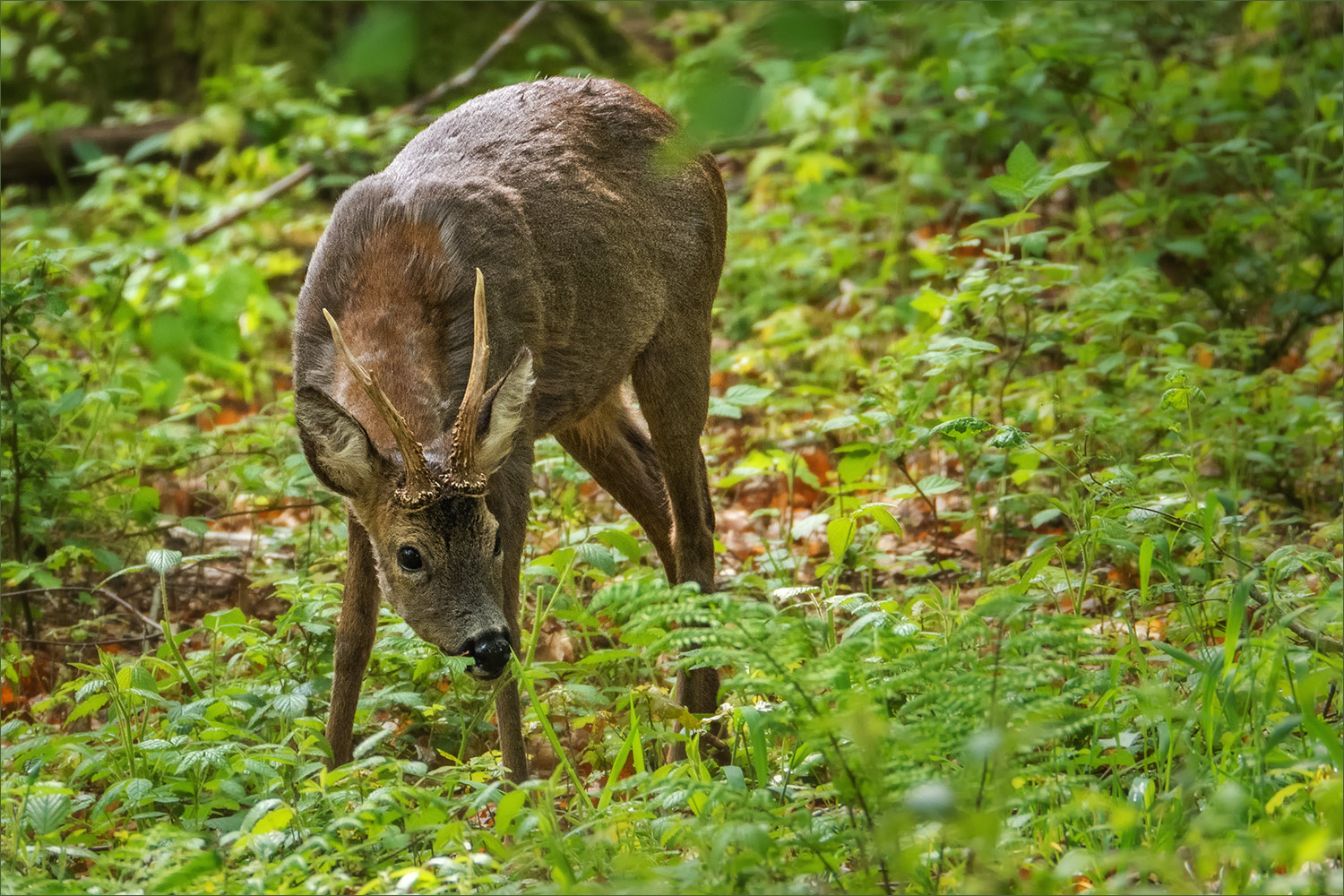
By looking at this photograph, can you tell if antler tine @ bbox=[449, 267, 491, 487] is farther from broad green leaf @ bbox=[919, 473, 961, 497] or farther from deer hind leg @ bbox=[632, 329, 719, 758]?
broad green leaf @ bbox=[919, 473, 961, 497]

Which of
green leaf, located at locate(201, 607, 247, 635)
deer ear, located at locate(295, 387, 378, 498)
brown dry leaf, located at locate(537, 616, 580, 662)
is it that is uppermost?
deer ear, located at locate(295, 387, 378, 498)

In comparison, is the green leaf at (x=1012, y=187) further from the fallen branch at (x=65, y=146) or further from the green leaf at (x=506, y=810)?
the fallen branch at (x=65, y=146)

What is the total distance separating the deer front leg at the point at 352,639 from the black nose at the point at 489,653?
1.65ft

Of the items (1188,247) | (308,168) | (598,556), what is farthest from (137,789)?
(308,168)

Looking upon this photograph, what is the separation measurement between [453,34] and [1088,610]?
7.95 meters

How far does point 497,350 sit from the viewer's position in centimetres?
→ 444

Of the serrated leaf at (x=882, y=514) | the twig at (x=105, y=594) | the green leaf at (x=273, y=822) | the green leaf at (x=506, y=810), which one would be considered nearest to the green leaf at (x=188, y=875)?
the green leaf at (x=273, y=822)

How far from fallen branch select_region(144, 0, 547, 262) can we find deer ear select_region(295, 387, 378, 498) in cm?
465

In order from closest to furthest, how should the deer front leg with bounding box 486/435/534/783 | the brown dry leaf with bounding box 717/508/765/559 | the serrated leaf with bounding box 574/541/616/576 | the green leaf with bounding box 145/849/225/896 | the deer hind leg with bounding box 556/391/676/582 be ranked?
the green leaf with bounding box 145/849/225/896
the deer front leg with bounding box 486/435/534/783
the serrated leaf with bounding box 574/541/616/576
the deer hind leg with bounding box 556/391/676/582
the brown dry leaf with bounding box 717/508/765/559

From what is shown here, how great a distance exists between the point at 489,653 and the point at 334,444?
78cm

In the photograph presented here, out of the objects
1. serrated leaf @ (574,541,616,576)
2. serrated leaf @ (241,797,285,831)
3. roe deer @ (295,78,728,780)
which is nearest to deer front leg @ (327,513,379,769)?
roe deer @ (295,78,728,780)

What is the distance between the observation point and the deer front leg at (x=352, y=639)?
4.36m

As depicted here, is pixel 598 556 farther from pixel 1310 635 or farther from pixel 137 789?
pixel 1310 635

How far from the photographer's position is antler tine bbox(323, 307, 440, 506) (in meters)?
3.79
